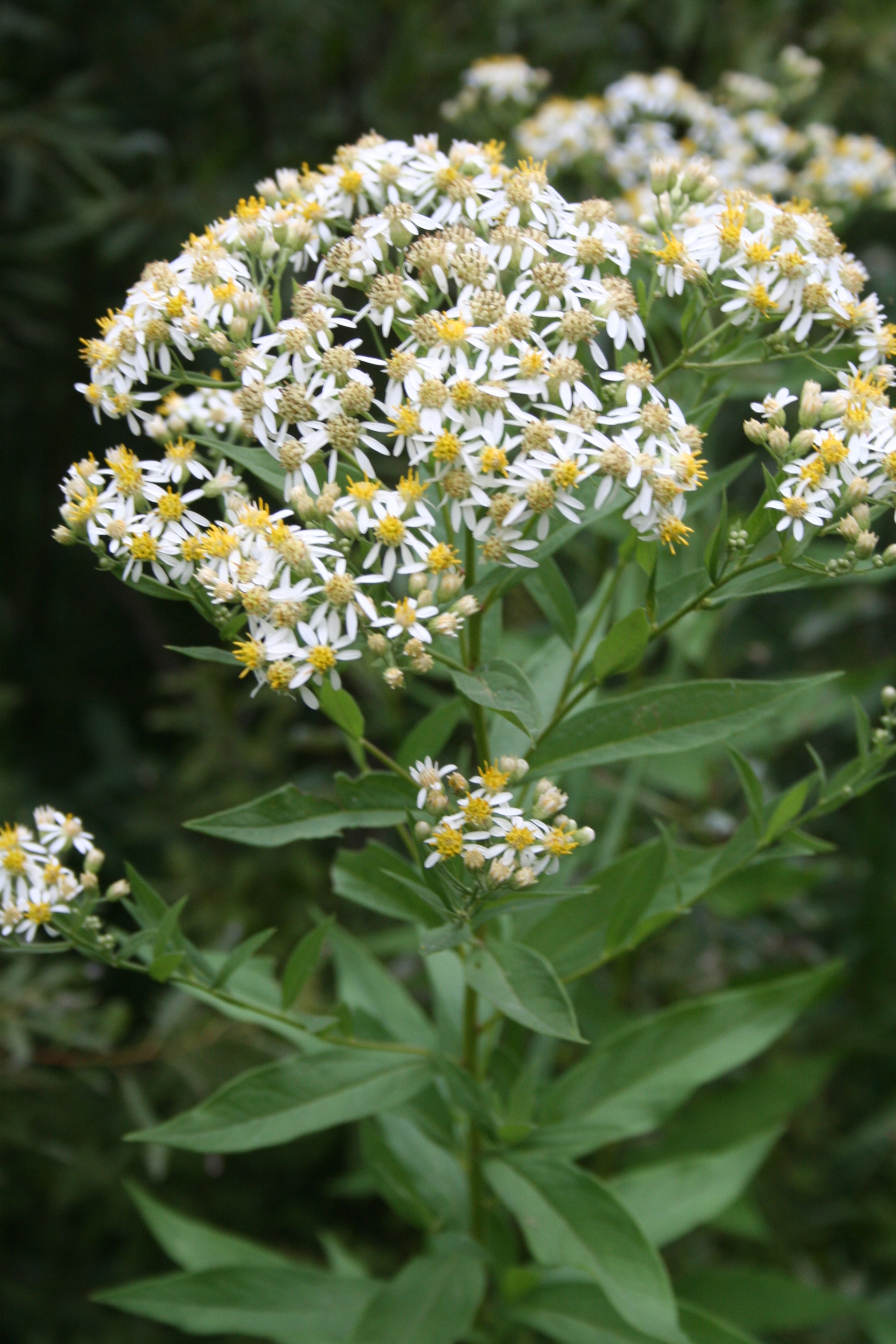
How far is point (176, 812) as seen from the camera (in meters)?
3.60

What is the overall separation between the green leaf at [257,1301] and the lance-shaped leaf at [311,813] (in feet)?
3.20

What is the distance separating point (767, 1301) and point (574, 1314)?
27.2 inches

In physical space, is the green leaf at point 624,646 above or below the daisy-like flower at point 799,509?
below

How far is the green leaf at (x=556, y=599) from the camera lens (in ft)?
6.00

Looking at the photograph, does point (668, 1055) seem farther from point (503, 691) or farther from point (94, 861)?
point (94, 861)

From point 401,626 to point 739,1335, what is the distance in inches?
52.9

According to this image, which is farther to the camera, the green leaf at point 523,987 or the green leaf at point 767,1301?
the green leaf at point 767,1301

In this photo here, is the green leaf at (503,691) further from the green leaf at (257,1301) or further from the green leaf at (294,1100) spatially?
the green leaf at (257,1301)

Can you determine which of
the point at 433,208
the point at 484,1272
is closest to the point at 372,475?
the point at 433,208

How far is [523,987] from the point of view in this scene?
Answer: 159 centimetres

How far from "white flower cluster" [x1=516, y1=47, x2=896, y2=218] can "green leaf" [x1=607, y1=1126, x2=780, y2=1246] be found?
218 centimetres

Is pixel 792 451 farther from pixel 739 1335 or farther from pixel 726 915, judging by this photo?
pixel 726 915

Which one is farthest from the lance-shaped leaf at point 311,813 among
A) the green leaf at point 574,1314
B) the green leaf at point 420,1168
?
the green leaf at point 574,1314

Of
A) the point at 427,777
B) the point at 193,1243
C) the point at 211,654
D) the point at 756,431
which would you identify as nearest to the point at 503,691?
the point at 427,777
